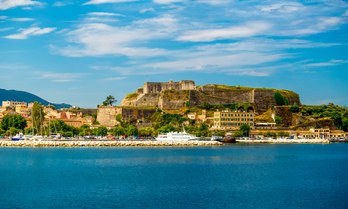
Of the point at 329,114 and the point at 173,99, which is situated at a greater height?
the point at 173,99


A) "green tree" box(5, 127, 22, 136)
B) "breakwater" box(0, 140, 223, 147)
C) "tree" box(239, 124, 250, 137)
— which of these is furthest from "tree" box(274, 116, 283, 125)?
"green tree" box(5, 127, 22, 136)

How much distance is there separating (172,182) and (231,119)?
52303mm

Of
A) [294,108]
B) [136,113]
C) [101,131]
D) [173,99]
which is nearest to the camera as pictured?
[101,131]

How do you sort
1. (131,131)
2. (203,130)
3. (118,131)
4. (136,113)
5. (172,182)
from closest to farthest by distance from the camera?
(172,182) < (118,131) < (131,131) < (203,130) < (136,113)

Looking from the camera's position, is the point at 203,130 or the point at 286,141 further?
the point at 286,141

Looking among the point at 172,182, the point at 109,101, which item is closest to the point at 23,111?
the point at 109,101

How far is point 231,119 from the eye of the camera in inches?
3489

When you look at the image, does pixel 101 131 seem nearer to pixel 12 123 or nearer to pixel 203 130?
pixel 203 130

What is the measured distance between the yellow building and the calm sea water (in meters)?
32.6

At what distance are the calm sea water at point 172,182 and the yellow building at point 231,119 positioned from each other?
3265 cm

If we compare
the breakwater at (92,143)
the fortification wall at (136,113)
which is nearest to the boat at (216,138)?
the breakwater at (92,143)

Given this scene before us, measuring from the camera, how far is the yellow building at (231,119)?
88.0m

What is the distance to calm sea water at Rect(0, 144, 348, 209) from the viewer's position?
97.9 ft

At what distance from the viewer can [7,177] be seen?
130 ft
